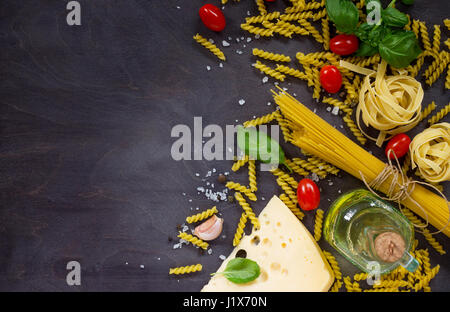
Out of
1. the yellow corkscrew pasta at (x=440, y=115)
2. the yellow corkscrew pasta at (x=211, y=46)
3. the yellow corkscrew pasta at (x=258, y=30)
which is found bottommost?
the yellow corkscrew pasta at (x=440, y=115)

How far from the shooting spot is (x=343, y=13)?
2102mm

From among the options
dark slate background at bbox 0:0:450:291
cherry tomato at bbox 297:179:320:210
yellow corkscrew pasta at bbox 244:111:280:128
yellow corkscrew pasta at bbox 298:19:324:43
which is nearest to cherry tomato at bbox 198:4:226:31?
dark slate background at bbox 0:0:450:291

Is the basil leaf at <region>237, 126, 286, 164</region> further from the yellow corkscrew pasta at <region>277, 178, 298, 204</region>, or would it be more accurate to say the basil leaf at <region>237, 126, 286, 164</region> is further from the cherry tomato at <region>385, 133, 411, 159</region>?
the cherry tomato at <region>385, 133, 411, 159</region>

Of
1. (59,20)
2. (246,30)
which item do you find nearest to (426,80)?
(246,30)

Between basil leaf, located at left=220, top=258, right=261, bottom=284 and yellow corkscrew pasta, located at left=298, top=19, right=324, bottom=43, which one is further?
yellow corkscrew pasta, located at left=298, top=19, right=324, bottom=43

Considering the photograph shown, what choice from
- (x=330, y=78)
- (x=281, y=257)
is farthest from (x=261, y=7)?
(x=281, y=257)

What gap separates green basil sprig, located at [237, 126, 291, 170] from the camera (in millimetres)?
2215

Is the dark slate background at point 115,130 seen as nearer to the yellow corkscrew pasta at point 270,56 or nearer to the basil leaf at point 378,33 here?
the yellow corkscrew pasta at point 270,56

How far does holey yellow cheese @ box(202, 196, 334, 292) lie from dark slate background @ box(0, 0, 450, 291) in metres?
0.08

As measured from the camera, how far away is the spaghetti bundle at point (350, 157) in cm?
213

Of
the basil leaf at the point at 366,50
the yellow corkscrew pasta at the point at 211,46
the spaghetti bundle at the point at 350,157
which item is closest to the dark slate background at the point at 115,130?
the yellow corkscrew pasta at the point at 211,46

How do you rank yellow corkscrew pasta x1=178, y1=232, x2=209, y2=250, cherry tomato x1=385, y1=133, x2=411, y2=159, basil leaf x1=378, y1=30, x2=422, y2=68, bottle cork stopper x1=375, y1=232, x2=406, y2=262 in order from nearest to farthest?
bottle cork stopper x1=375, y1=232, x2=406, y2=262, basil leaf x1=378, y1=30, x2=422, y2=68, cherry tomato x1=385, y1=133, x2=411, y2=159, yellow corkscrew pasta x1=178, y1=232, x2=209, y2=250

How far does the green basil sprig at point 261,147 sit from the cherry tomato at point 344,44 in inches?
24.0

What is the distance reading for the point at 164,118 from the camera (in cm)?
232
